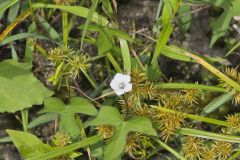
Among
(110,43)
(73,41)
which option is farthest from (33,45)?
(110,43)

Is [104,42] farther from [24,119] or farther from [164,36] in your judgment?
[24,119]

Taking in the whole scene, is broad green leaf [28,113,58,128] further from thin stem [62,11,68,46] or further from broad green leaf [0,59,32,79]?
thin stem [62,11,68,46]

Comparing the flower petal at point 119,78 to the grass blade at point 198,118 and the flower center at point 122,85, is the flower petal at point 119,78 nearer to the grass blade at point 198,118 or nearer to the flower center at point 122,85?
the flower center at point 122,85

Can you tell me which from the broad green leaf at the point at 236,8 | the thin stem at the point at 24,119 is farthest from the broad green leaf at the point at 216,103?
the thin stem at the point at 24,119

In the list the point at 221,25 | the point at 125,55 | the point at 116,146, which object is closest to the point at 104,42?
the point at 125,55

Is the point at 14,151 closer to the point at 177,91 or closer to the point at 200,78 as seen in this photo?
the point at 177,91

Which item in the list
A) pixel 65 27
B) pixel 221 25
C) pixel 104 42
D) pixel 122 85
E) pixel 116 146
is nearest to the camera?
pixel 116 146
